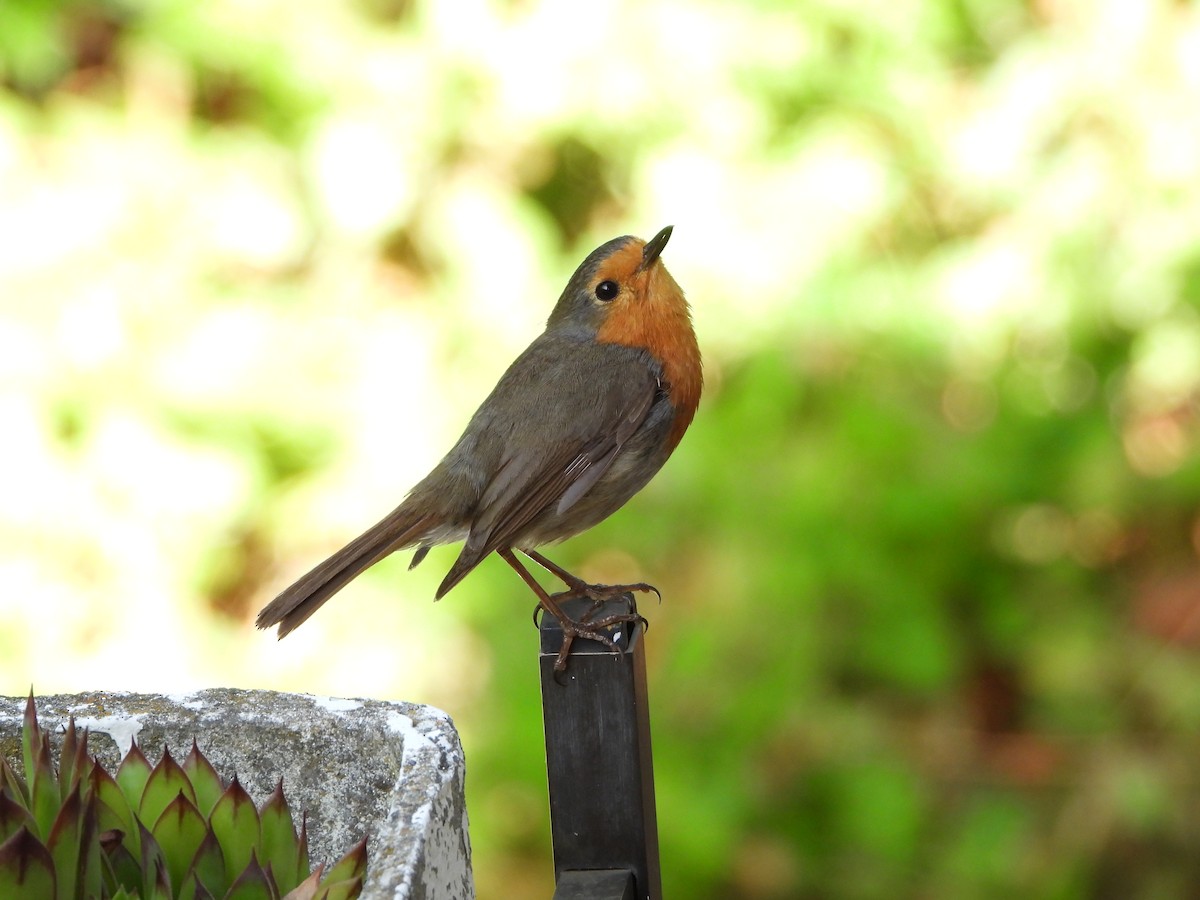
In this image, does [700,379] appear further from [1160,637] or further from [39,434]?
[39,434]

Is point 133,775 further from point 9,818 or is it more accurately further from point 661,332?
point 661,332

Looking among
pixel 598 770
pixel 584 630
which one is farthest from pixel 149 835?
pixel 584 630

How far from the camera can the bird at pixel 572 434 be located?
271 cm

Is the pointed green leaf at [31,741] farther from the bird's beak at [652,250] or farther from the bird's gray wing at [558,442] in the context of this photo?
the bird's beak at [652,250]

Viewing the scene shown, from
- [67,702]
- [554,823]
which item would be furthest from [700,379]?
[67,702]

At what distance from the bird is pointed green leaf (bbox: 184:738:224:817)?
3.65 ft

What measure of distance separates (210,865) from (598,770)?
1.90 feet

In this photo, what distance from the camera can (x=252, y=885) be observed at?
133cm

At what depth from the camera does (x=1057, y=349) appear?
14.1 ft

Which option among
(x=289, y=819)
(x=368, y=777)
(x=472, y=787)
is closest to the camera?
(x=289, y=819)

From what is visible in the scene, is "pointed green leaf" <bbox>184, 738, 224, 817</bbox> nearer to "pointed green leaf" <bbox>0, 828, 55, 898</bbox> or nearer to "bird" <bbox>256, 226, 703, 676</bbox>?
"pointed green leaf" <bbox>0, 828, 55, 898</bbox>

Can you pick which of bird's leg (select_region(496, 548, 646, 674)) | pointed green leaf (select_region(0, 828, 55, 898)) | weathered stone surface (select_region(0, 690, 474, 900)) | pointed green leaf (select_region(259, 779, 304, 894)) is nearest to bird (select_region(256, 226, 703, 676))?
bird's leg (select_region(496, 548, 646, 674))

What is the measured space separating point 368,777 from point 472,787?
2279 millimetres

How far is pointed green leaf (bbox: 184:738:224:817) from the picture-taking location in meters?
1.46
